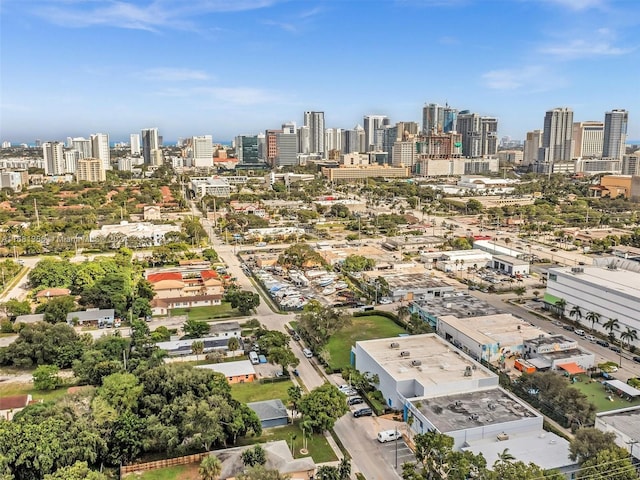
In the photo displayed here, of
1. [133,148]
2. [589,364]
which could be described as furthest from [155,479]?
[133,148]

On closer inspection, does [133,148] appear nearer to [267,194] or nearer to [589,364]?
[267,194]

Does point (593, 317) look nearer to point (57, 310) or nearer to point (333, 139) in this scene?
point (57, 310)

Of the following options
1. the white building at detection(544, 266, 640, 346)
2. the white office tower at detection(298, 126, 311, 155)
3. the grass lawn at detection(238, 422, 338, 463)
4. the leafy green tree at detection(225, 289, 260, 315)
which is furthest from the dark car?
the white office tower at detection(298, 126, 311, 155)

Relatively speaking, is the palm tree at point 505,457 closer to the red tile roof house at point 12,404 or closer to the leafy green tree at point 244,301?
the red tile roof house at point 12,404

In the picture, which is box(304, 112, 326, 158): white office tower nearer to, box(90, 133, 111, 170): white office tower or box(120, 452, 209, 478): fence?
box(90, 133, 111, 170): white office tower

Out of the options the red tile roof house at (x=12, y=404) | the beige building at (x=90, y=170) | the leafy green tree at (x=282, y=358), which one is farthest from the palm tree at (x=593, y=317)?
the beige building at (x=90, y=170)

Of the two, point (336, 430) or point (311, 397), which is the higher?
point (311, 397)

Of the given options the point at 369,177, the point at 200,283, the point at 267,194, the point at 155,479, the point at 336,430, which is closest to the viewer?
the point at 155,479
